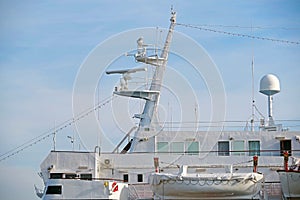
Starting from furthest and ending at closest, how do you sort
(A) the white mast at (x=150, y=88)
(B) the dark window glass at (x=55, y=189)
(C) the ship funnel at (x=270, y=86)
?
(C) the ship funnel at (x=270, y=86) → (A) the white mast at (x=150, y=88) → (B) the dark window glass at (x=55, y=189)

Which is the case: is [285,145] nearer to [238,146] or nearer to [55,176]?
[238,146]

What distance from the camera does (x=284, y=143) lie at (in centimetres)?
4141

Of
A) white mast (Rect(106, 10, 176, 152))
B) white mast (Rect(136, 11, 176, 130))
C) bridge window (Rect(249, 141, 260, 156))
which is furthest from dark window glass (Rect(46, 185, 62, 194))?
bridge window (Rect(249, 141, 260, 156))

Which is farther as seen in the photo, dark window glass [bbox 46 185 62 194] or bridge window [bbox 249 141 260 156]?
bridge window [bbox 249 141 260 156]

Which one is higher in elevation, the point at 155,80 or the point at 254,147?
the point at 155,80

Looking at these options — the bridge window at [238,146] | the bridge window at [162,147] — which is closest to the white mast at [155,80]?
the bridge window at [162,147]

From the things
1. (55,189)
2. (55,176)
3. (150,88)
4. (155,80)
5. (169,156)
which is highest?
(155,80)

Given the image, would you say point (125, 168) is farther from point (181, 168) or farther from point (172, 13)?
point (172, 13)

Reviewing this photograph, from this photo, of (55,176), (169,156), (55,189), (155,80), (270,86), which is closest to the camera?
(55,189)

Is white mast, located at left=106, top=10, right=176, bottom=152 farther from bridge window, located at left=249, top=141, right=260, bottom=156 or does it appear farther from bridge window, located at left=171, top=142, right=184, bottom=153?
bridge window, located at left=249, top=141, right=260, bottom=156

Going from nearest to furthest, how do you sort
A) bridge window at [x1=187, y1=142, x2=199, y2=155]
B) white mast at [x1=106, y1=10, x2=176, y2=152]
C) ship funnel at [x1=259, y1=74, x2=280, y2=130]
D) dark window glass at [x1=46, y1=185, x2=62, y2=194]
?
1. dark window glass at [x1=46, y1=185, x2=62, y2=194]
2. bridge window at [x1=187, y1=142, x2=199, y2=155]
3. white mast at [x1=106, y1=10, x2=176, y2=152]
4. ship funnel at [x1=259, y1=74, x2=280, y2=130]

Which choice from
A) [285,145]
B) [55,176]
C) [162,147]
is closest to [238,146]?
[285,145]

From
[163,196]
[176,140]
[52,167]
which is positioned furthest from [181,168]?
[52,167]

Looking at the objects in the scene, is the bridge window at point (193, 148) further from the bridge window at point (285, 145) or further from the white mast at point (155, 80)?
the bridge window at point (285, 145)
